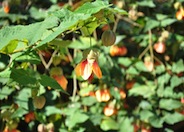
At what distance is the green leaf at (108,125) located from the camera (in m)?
1.29

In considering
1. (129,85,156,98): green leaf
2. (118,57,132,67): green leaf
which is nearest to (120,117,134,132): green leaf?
(129,85,156,98): green leaf

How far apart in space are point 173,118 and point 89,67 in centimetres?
82

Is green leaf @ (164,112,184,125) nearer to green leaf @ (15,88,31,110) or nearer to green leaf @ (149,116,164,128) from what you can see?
green leaf @ (149,116,164,128)

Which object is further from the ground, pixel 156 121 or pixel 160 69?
pixel 160 69

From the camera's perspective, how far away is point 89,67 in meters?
0.67

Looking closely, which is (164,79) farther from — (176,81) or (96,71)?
(96,71)

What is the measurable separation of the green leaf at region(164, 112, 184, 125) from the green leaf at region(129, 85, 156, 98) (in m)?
0.10

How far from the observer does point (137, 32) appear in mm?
1522

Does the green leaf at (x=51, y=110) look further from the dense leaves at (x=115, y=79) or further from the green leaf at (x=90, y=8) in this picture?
the green leaf at (x=90, y=8)

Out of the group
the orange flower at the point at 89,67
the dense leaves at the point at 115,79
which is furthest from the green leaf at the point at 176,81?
the orange flower at the point at 89,67

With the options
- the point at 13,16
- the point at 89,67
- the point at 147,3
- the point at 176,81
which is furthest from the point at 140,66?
the point at 89,67

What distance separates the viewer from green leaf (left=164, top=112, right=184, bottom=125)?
4.57 feet

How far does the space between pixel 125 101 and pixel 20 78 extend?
85cm

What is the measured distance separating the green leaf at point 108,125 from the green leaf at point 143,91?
146 mm
